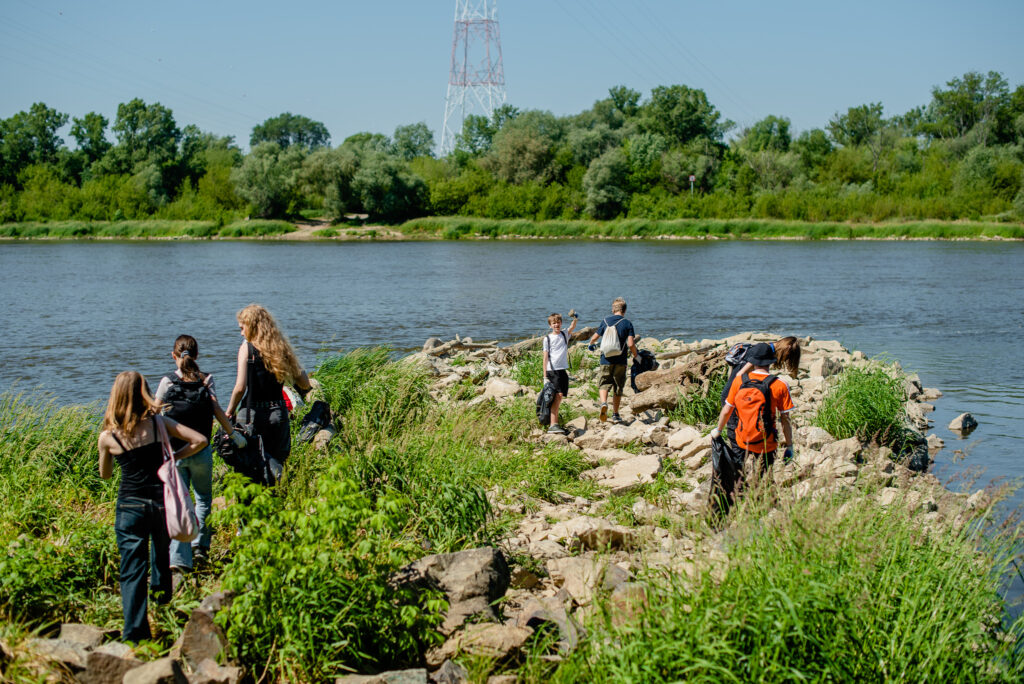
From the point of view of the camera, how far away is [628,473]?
366 inches

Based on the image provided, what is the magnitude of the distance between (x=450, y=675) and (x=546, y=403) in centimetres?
653

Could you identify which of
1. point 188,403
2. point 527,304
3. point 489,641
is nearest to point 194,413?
point 188,403

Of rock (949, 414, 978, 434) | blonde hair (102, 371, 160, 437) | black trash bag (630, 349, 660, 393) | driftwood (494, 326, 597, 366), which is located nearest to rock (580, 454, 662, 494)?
black trash bag (630, 349, 660, 393)

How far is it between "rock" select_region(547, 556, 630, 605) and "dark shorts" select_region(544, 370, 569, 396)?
15.2ft

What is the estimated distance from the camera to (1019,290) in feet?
112

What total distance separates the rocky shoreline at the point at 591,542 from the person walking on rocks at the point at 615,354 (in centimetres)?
34

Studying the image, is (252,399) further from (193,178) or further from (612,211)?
(193,178)

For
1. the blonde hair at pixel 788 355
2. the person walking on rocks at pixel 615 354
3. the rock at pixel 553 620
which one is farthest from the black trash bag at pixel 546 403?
the rock at pixel 553 620

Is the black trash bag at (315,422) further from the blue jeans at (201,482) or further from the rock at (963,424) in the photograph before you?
the rock at (963,424)

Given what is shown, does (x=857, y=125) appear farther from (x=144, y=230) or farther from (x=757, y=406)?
(x=757, y=406)

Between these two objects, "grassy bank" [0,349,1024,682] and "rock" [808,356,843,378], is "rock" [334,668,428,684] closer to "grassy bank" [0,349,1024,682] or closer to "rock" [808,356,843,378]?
"grassy bank" [0,349,1024,682]

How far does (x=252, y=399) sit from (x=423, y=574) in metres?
2.46

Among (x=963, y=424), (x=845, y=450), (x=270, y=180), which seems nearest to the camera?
(x=845, y=450)

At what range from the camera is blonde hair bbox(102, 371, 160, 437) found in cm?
553
